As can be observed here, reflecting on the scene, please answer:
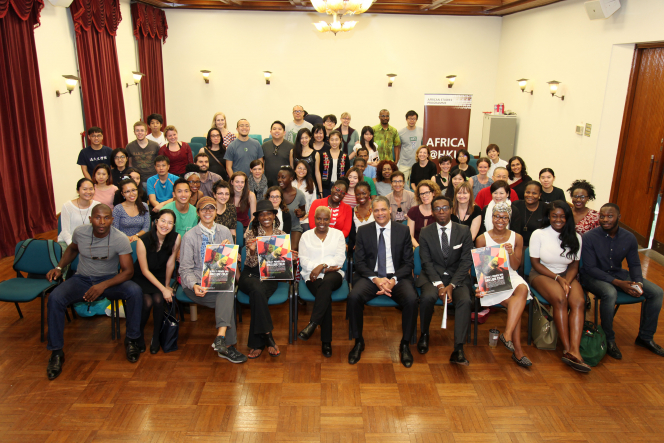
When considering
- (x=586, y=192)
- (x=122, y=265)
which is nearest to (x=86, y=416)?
(x=122, y=265)

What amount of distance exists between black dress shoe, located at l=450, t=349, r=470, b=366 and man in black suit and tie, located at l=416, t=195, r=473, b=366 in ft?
0.87

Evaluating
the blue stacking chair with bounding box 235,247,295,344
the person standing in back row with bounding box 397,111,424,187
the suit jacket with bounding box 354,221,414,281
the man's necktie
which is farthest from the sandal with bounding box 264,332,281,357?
the person standing in back row with bounding box 397,111,424,187

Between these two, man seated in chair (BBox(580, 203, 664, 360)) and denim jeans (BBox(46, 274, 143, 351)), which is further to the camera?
man seated in chair (BBox(580, 203, 664, 360))

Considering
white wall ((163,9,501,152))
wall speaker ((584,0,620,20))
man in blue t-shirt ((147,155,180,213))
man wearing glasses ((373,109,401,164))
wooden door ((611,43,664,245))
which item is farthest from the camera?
white wall ((163,9,501,152))

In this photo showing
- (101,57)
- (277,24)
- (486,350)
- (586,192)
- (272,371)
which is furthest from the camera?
(277,24)

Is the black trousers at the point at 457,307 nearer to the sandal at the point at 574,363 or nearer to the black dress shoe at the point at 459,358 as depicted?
the black dress shoe at the point at 459,358

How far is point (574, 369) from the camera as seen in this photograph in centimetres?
396

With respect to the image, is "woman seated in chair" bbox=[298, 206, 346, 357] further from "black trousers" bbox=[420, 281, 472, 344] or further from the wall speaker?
the wall speaker

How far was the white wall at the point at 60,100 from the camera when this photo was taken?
721cm

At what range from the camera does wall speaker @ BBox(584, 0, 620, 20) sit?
7045mm

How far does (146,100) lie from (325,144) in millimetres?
6248

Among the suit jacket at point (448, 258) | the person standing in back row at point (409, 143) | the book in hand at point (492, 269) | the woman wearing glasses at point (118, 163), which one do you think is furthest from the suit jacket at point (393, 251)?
the person standing in back row at point (409, 143)

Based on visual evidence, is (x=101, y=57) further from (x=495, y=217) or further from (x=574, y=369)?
(x=574, y=369)

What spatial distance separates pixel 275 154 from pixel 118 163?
205 centimetres
